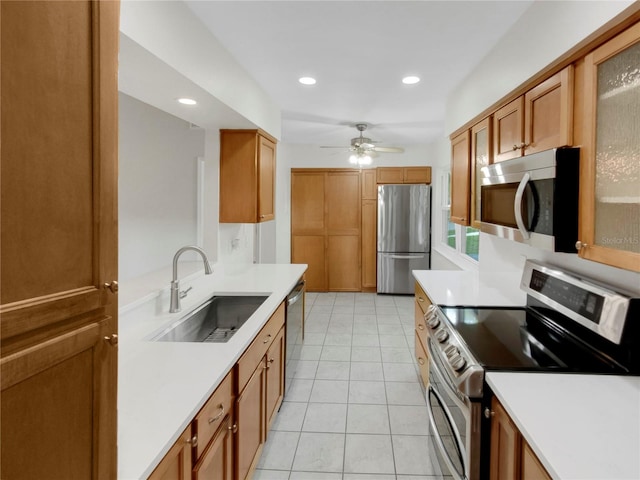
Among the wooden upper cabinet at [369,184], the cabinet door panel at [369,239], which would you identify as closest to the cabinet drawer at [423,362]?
the cabinet door panel at [369,239]

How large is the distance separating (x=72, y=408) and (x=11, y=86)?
527mm

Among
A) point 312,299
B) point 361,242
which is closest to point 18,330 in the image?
point 312,299

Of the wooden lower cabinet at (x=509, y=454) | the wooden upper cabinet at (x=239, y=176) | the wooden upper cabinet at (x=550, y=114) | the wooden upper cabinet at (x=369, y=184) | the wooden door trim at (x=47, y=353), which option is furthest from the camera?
the wooden upper cabinet at (x=369, y=184)

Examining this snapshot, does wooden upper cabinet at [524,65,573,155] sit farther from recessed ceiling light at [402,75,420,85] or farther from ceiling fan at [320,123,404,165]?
ceiling fan at [320,123,404,165]

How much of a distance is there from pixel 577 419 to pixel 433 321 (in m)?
1.01

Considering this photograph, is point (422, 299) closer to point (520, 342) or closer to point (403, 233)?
point (520, 342)

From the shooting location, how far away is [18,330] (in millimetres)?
558

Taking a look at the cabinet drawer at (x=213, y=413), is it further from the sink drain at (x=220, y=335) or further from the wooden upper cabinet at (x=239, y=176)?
the wooden upper cabinet at (x=239, y=176)

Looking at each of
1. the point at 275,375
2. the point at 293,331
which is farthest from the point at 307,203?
the point at 275,375

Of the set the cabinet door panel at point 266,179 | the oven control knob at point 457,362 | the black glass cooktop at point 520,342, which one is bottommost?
the oven control knob at point 457,362

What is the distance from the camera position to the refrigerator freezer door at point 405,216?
5.83m

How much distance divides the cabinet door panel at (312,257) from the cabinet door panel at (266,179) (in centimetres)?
255

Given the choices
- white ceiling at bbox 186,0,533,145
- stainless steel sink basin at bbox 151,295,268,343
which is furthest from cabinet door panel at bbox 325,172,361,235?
stainless steel sink basin at bbox 151,295,268,343

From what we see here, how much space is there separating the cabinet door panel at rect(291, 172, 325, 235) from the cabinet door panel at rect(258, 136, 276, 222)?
2.43m
